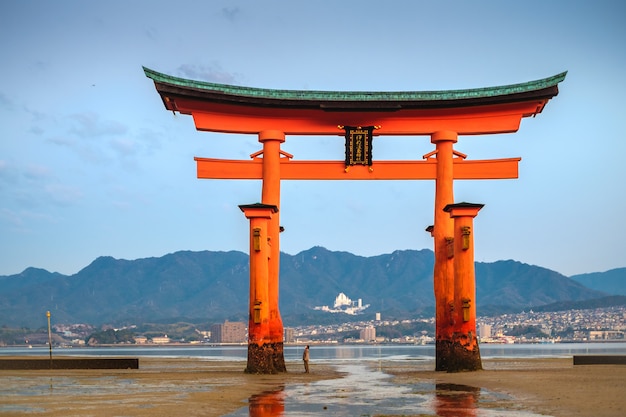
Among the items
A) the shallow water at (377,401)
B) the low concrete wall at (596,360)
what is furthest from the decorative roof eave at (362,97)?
the low concrete wall at (596,360)

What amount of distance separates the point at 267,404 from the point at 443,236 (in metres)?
14.7

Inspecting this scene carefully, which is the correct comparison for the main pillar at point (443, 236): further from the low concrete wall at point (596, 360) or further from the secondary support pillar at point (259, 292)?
the low concrete wall at point (596, 360)

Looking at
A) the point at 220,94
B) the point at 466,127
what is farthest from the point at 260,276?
the point at 466,127

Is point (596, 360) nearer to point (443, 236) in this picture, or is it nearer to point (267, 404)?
point (443, 236)

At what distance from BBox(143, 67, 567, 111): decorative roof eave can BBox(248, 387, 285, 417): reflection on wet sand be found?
38.8ft

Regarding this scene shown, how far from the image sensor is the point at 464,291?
28859 millimetres

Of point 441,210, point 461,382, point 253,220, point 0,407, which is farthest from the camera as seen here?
point 441,210

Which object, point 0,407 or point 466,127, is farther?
point 466,127

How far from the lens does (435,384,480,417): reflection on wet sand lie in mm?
15750

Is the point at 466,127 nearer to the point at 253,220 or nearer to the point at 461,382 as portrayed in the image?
the point at 253,220

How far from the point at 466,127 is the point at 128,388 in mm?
15810

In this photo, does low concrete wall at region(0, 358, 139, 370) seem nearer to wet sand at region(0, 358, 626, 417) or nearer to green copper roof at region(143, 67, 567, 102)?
wet sand at region(0, 358, 626, 417)

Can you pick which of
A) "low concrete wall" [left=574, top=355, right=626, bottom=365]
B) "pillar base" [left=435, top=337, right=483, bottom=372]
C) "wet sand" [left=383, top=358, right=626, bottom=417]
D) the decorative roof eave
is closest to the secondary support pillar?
the decorative roof eave

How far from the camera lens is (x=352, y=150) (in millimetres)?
31219
